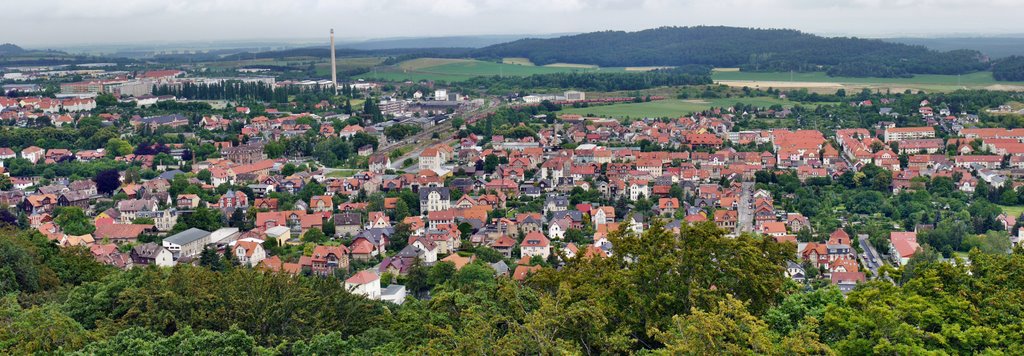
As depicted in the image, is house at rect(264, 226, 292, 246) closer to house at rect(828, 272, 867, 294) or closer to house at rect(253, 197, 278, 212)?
house at rect(253, 197, 278, 212)

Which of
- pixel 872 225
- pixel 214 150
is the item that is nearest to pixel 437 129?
pixel 214 150

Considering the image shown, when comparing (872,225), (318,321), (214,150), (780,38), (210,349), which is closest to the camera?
(210,349)

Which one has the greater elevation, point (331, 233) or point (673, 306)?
point (673, 306)

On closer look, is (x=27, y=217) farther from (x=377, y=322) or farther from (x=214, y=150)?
(x=377, y=322)

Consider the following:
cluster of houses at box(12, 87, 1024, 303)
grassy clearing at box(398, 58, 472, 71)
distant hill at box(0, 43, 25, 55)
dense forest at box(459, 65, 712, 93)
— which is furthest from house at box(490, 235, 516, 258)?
distant hill at box(0, 43, 25, 55)

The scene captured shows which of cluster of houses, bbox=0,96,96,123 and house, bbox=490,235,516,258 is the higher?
cluster of houses, bbox=0,96,96,123

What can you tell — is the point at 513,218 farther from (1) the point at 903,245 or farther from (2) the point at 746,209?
(1) the point at 903,245
